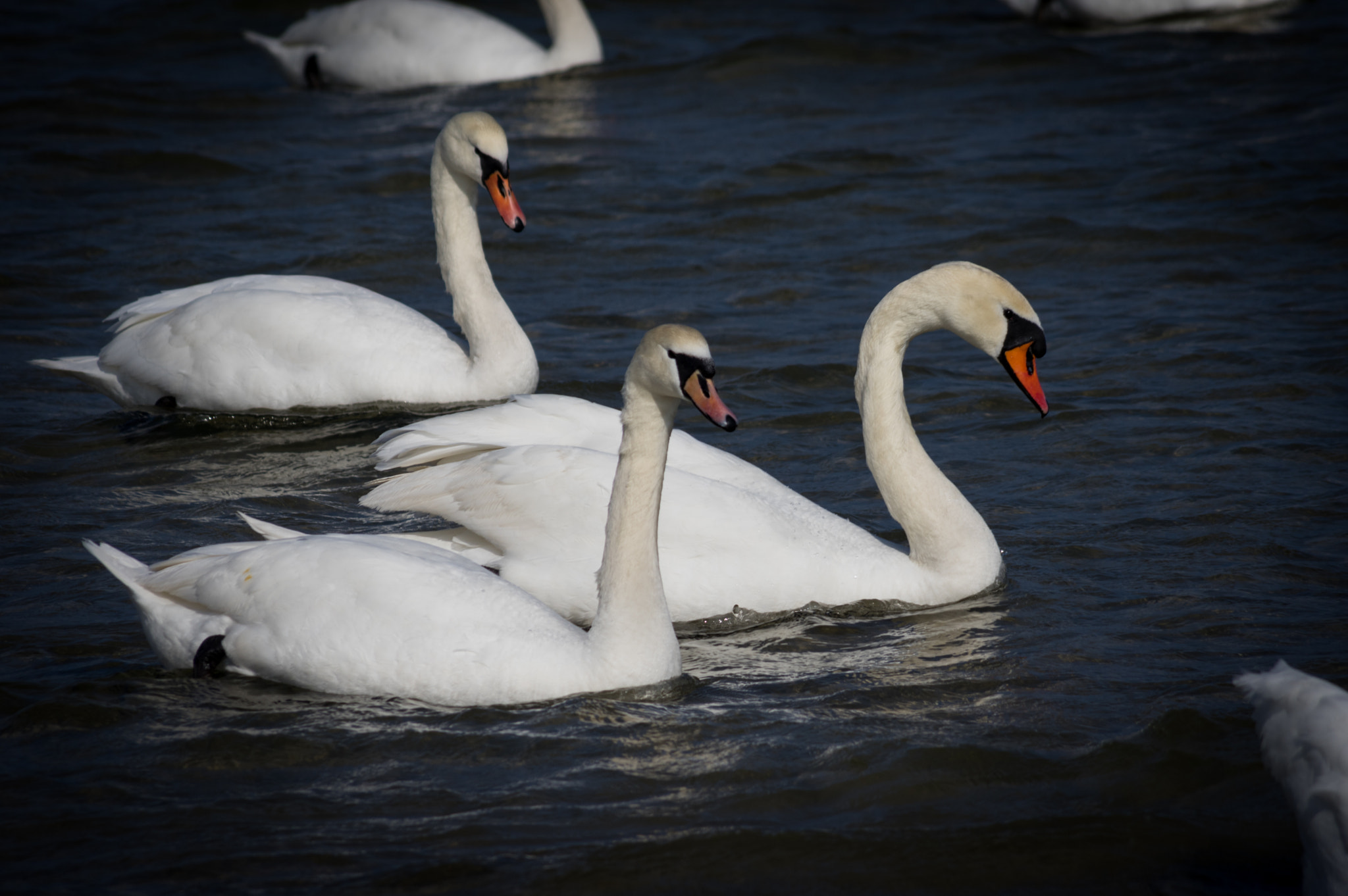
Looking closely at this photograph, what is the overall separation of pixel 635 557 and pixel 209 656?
135 cm

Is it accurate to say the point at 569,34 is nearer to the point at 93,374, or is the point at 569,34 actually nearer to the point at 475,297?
the point at 475,297

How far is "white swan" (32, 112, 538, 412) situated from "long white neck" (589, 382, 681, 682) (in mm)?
3435

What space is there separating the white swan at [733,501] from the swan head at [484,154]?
2196mm

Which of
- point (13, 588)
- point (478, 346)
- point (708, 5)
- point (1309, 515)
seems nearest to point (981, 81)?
point (708, 5)

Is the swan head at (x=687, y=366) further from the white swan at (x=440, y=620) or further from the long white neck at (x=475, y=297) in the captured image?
the long white neck at (x=475, y=297)

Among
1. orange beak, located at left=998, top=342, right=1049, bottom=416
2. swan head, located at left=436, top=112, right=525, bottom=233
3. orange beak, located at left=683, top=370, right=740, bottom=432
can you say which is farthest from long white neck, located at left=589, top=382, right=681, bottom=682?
swan head, located at left=436, top=112, right=525, bottom=233

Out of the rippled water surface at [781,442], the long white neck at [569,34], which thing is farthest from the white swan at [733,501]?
the long white neck at [569,34]

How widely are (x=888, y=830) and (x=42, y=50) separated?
602 inches

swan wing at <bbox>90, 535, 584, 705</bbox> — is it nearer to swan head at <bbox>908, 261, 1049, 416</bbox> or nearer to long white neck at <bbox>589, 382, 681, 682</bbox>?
long white neck at <bbox>589, 382, 681, 682</bbox>

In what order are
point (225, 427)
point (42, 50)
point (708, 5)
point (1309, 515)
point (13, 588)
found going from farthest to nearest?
1. point (708, 5)
2. point (42, 50)
3. point (225, 427)
4. point (1309, 515)
5. point (13, 588)

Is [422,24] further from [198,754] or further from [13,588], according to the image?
[198,754]

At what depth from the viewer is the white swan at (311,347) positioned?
7.74 meters

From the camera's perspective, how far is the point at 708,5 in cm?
1861

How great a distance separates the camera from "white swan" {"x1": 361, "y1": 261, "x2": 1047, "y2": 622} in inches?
218
